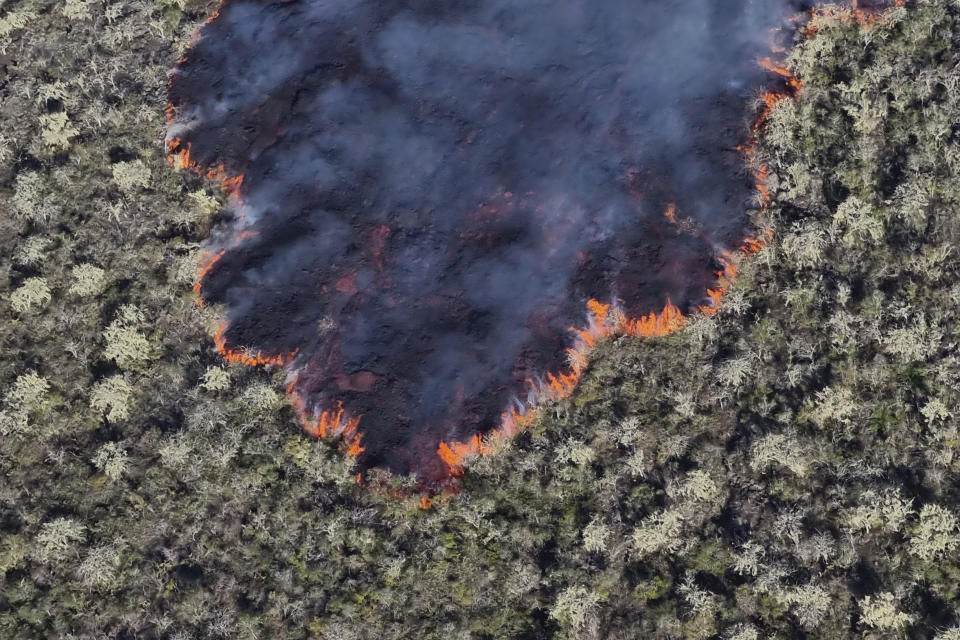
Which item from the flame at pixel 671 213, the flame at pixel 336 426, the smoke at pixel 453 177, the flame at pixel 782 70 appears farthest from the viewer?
the flame at pixel 782 70

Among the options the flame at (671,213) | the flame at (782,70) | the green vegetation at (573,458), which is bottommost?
the green vegetation at (573,458)

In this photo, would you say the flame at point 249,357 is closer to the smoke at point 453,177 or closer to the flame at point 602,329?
the smoke at point 453,177

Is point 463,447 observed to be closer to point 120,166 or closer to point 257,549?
point 257,549

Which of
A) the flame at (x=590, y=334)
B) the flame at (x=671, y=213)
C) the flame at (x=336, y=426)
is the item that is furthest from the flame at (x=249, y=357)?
the flame at (x=671, y=213)

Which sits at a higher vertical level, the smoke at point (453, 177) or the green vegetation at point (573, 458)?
the smoke at point (453, 177)

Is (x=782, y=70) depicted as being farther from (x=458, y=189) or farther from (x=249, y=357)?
(x=249, y=357)

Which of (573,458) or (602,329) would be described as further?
(602,329)

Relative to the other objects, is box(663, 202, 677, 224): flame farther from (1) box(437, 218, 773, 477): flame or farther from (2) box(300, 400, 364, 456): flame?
(2) box(300, 400, 364, 456): flame

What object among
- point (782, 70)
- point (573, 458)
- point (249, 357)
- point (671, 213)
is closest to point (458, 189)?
point (671, 213)
